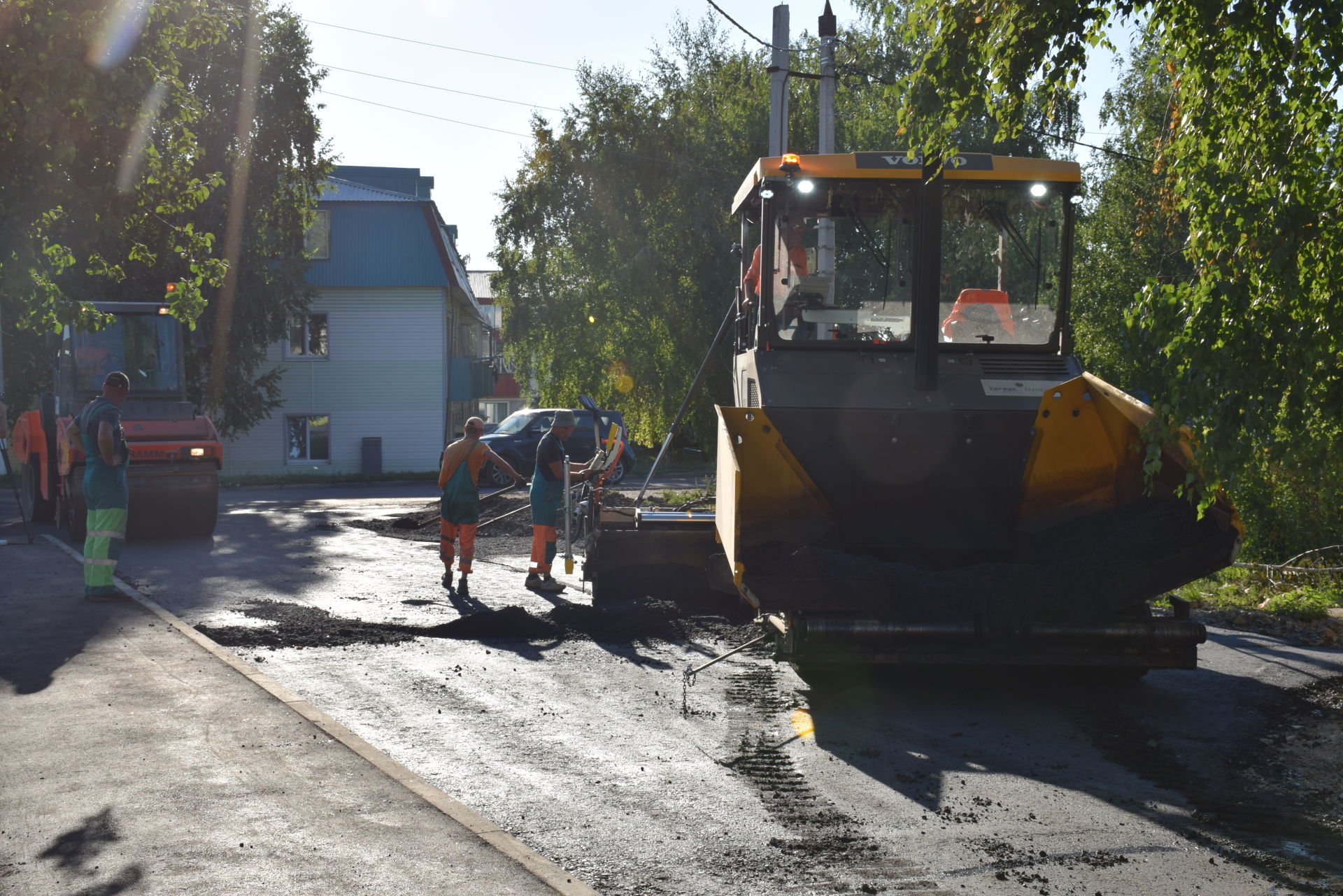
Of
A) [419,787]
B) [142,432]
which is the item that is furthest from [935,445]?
[142,432]

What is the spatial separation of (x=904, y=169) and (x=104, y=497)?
24.3 feet

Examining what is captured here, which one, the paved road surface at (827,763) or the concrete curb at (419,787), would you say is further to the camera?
the paved road surface at (827,763)

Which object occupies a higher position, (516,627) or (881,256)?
(881,256)

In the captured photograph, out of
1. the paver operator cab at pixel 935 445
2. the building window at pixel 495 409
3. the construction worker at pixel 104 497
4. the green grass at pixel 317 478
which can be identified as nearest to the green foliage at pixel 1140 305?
the paver operator cab at pixel 935 445

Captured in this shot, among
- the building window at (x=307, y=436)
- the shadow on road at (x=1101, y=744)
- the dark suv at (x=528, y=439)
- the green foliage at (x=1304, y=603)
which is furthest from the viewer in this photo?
the building window at (x=307, y=436)

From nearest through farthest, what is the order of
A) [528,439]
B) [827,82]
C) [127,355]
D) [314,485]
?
[827,82], [127,355], [528,439], [314,485]

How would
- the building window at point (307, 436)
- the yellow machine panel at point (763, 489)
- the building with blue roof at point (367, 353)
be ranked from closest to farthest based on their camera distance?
the yellow machine panel at point (763, 489) → the building with blue roof at point (367, 353) → the building window at point (307, 436)

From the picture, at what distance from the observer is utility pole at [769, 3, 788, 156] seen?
1609 cm

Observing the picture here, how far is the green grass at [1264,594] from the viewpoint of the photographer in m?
10.9

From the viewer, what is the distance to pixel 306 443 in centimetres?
4112

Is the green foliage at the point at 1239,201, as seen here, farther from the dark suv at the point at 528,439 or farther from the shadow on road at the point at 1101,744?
the dark suv at the point at 528,439

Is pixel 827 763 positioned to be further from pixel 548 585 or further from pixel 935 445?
pixel 548 585

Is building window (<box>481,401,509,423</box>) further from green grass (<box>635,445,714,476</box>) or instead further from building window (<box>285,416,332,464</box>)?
green grass (<box>635,445,714,476</box>)

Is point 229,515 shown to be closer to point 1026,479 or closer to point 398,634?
point 398,634
